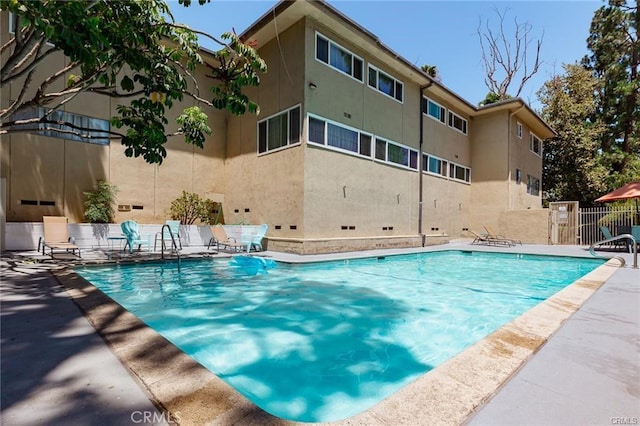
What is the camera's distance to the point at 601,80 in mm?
22516

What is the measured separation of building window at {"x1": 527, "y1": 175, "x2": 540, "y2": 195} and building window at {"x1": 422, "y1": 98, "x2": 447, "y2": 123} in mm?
8136

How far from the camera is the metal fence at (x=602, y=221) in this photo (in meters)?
14.6

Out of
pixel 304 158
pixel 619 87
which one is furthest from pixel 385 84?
pixel 619 87

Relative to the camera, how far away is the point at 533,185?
21453 millimetres

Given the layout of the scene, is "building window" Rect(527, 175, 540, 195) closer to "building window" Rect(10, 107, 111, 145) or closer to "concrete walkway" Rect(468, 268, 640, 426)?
"concrete walkway" Rect(468, 268, 640, 426)

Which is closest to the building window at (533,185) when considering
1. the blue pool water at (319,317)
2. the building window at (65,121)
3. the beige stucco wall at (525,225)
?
the beige stucco wall at (525,225)

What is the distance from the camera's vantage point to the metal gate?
16.0 metres

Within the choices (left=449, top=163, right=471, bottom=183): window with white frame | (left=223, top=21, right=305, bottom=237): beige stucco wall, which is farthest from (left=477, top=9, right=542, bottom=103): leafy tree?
(left=223, top=21, right=305, bottom=237): beige stucco wall

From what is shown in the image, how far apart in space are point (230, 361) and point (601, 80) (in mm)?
30769

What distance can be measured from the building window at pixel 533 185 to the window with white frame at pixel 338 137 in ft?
46.5

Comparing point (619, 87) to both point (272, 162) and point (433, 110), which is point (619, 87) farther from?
point (272, 162)

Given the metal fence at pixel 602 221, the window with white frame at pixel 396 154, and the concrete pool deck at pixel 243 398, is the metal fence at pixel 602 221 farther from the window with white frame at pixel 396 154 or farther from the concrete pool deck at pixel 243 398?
the concrete pool deck at pixel 243 398

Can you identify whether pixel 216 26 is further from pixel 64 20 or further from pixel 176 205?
pixel 64 20

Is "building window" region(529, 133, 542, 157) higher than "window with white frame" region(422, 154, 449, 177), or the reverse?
"building window" region(529, 133, 542, 157)
